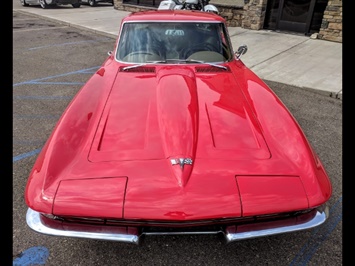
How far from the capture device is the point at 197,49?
3322 mm

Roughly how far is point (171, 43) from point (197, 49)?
1.10 ft

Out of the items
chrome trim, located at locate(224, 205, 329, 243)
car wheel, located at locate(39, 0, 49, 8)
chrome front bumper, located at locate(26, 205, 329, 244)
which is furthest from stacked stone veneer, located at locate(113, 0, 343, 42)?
car wheel, located at locate(39, 0, 49, 8)

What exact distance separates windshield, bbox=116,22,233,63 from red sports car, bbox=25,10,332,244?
0.60m

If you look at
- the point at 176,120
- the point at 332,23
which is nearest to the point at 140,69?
the point at 176,120

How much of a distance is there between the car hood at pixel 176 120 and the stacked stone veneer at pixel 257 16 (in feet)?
26.0

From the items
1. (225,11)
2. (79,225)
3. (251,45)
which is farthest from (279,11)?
(79,225)

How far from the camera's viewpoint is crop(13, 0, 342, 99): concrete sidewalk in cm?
597

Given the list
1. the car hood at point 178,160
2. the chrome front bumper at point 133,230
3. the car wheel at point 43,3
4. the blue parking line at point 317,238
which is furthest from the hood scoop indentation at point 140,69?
the car wheel at point 43,3

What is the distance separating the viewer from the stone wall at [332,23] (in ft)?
28.1

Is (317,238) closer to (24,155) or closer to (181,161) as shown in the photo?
(181,161)

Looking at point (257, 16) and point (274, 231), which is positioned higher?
point (257, 16)

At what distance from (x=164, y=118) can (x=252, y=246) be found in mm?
1321
